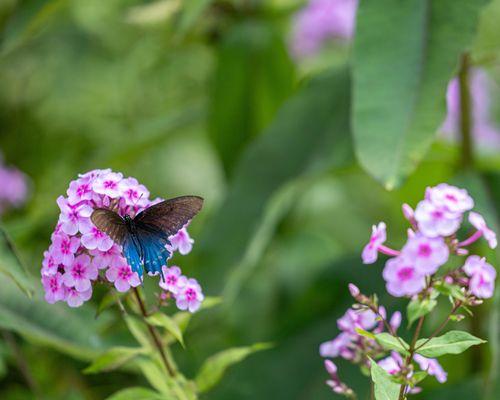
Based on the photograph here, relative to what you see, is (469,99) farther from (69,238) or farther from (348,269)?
(69,238)

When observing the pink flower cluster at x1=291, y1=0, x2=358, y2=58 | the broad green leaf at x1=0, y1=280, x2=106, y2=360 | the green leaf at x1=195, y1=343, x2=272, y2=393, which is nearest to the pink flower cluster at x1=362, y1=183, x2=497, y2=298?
the green leaf at x1=195, y1=343, x2=272, y2=393

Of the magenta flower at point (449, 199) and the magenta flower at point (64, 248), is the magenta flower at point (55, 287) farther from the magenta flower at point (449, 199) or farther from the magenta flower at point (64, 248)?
the magenta flower at point (449, 199)

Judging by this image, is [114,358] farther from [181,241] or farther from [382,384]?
[382,384]

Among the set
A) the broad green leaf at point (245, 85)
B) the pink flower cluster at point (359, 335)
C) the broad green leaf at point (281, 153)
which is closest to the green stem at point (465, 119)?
the broad green leaf at point (281, 153)

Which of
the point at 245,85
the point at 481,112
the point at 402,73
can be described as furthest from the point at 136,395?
the point at 481,112

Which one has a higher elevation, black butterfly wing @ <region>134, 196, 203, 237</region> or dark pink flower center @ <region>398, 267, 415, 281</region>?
black butterfly wing @ <region>134, 196, 203, 237</region>

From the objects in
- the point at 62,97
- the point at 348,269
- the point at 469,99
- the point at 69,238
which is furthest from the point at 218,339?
the point at 62,97

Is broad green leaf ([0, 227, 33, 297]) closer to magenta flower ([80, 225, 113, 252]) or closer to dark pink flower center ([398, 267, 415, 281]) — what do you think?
magenta flower ([80, 225, 113, 252])
